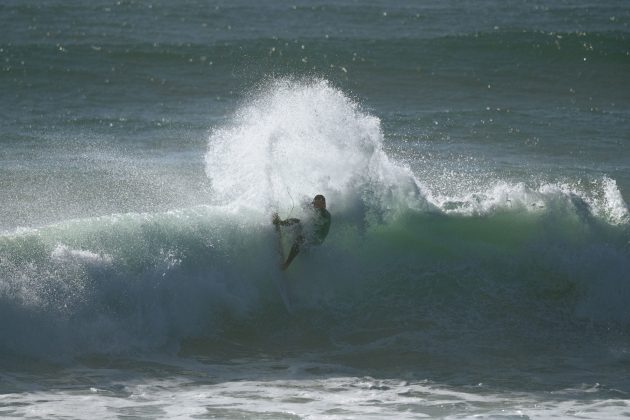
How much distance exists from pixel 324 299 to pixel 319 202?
1274mm

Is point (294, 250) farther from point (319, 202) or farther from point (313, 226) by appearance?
point (319, 202)

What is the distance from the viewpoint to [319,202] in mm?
12625

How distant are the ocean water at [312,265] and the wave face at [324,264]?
1.1 inches

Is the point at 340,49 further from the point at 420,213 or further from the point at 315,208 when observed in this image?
the point at 315,208

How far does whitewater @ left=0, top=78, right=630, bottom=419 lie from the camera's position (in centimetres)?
1039

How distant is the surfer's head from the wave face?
2.68 ft

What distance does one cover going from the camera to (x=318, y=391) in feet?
34.3

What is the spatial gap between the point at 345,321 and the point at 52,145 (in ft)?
32.8

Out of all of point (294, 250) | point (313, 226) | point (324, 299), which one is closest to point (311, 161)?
point (313, 226)

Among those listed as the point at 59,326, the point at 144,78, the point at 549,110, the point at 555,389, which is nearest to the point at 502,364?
the point at 555,389

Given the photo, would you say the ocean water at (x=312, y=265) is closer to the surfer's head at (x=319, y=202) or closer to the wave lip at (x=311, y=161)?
the wave lip at (x=311, y=161)

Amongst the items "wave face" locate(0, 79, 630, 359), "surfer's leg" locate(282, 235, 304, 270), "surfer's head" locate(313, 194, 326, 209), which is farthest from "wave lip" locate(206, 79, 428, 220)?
"surfer's head" locate(313, 194, 326, 209)

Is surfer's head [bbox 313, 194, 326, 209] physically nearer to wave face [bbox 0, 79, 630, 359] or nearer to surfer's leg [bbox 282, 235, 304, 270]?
surfer's leg [bbox 282, 235, 304, 270]

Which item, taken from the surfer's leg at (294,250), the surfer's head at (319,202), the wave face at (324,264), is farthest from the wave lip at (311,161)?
the surfer's head at (319,202)
